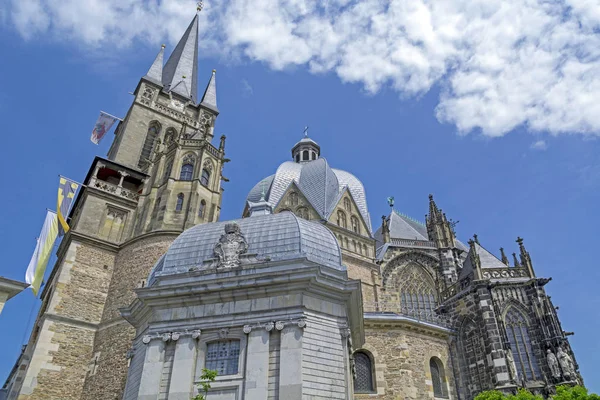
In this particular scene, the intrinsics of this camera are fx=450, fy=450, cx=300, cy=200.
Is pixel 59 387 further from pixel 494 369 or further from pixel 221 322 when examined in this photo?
pixel 494 369

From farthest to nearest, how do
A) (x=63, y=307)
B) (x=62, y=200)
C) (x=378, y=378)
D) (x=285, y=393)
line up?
(x=62, y=200)
(x=63, y=307)
(x=378, y=378)
(x=285, y=393)

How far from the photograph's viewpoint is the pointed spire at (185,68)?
41.0 metres

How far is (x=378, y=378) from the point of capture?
787 inches

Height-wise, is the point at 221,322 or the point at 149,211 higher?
the point at 149,211

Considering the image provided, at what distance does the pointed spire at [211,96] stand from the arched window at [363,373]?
Result: 88.3ft

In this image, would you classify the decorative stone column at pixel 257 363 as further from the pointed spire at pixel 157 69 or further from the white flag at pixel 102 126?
the pointed spire at pixel 157 69

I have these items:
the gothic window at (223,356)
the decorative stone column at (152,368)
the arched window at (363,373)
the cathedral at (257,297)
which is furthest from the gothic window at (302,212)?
the decorative stone column at (152,368)

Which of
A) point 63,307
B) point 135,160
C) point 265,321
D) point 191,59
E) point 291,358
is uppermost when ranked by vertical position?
point 191,59

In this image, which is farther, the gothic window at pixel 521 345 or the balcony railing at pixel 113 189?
the balcony railing at pixel 113 189

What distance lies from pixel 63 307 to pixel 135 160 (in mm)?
12933

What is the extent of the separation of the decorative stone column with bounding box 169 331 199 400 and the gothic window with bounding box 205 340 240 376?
1.51 feet

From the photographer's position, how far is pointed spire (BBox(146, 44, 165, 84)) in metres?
38.7

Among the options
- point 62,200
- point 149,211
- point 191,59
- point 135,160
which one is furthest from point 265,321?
point 191,59

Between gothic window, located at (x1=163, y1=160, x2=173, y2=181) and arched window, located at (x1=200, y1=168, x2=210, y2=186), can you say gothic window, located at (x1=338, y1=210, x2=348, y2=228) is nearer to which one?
arched window, located at (x1=200, y1=168, x2=210, y2=186)
